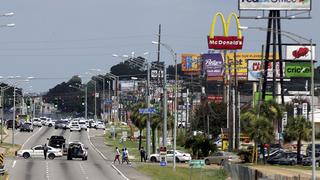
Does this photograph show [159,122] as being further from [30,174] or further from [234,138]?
[30,174]

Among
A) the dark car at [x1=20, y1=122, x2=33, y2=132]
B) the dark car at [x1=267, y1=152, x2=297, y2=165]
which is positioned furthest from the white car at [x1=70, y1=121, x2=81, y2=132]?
the dark car at [x1=267, y1=152, x2=297, y2=165]

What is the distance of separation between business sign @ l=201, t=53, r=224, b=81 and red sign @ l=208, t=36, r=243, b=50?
62.2ft

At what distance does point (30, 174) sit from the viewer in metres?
63.1

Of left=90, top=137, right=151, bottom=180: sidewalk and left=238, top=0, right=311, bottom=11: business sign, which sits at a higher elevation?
left=238, top=0, right=311, bottom=11: business sign

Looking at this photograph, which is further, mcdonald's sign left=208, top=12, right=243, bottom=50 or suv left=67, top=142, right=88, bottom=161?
mcdonald's sign left=208, top=12, right=243, bottom=50

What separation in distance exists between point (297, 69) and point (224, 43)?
30.1 meters

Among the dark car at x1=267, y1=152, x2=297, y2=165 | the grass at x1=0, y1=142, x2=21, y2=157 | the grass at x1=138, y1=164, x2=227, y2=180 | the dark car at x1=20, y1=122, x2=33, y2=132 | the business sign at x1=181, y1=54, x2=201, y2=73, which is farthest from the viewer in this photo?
the business sign at x1=181, y1=54, x2=201, y2=73

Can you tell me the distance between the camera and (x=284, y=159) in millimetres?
83438

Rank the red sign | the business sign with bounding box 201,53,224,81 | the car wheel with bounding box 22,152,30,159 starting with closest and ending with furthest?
the car wheel with bounding box 22,152,30,159
the red sign
the business sign with bounding box 201,53,224,81

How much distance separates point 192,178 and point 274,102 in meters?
21.4

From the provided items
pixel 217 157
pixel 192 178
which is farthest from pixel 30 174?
pixel 217 157

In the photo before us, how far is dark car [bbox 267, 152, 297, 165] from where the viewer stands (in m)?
82.3

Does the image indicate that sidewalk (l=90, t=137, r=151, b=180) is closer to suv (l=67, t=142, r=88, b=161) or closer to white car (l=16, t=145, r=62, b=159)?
suv (l=67, t=142, r=88, b=161)

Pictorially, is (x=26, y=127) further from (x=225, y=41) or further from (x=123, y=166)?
(x=123, y=166)
